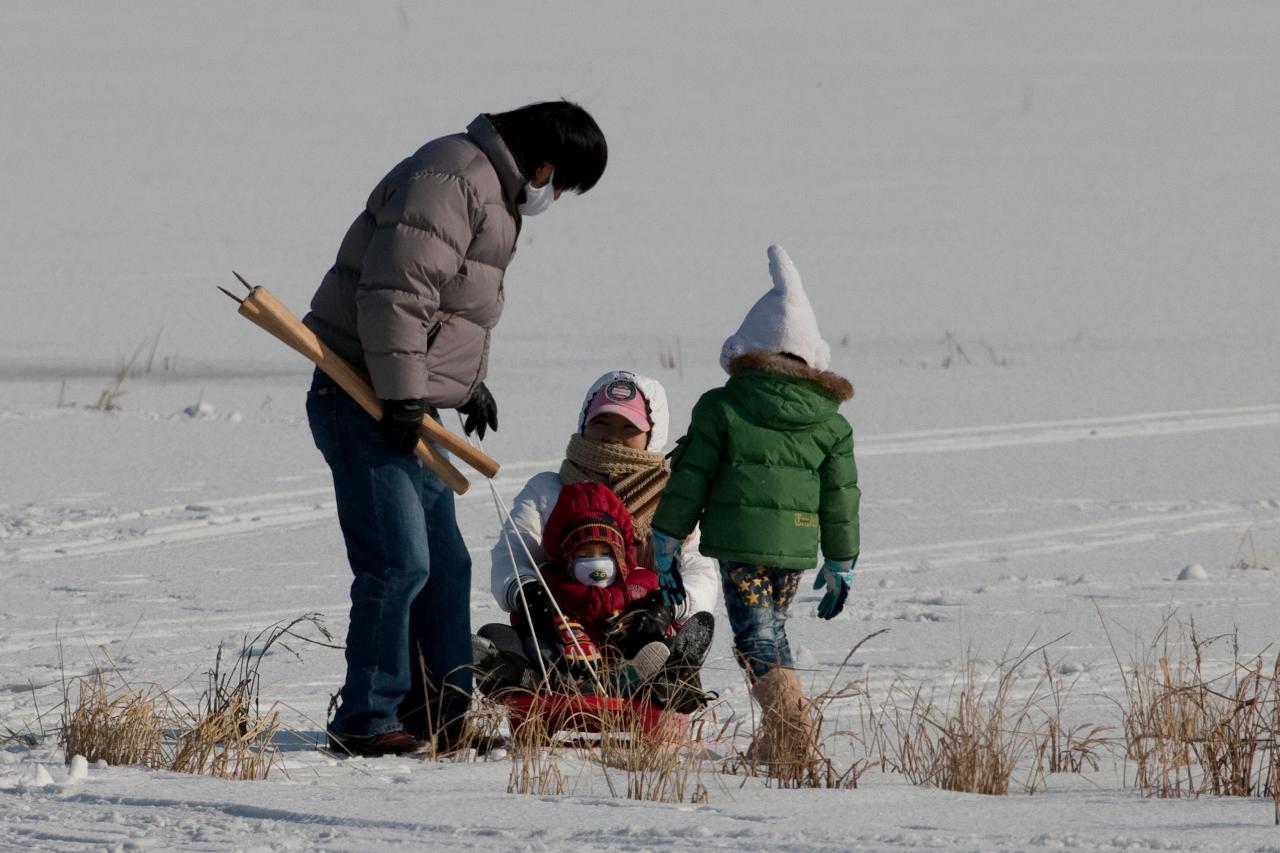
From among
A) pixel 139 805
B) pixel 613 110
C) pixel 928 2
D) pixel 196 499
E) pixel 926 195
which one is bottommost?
pixel 139 805

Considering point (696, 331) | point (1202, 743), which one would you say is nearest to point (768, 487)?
point (1202, 743)

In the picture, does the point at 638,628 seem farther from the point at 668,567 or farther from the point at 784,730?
the point at 784,730

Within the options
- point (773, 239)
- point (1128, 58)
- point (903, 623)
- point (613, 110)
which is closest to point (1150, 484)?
point (903, 623)

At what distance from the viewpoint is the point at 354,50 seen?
29.3m

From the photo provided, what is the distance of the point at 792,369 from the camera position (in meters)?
4.61

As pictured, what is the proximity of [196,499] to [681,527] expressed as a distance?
4.33 m

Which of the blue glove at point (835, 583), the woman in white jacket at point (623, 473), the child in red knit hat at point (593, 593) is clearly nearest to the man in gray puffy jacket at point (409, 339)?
the child in red knit hat at point (593, 593)

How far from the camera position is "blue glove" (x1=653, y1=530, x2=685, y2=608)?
4.62 meters

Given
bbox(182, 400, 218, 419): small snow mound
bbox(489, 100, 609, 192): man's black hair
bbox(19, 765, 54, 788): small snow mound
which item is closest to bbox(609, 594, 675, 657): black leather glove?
bbox(489, 100, 609, 192): man's black hair

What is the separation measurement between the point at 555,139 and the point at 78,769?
1.75 metres

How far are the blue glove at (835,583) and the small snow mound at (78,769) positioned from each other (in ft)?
5.89

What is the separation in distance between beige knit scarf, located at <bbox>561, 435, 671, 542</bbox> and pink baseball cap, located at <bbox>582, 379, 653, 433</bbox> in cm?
8

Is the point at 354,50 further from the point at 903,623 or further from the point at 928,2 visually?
the point at 903,623

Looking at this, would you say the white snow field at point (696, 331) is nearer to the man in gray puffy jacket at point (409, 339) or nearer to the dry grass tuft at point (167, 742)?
the dry grass tuft at point (167, 742)
